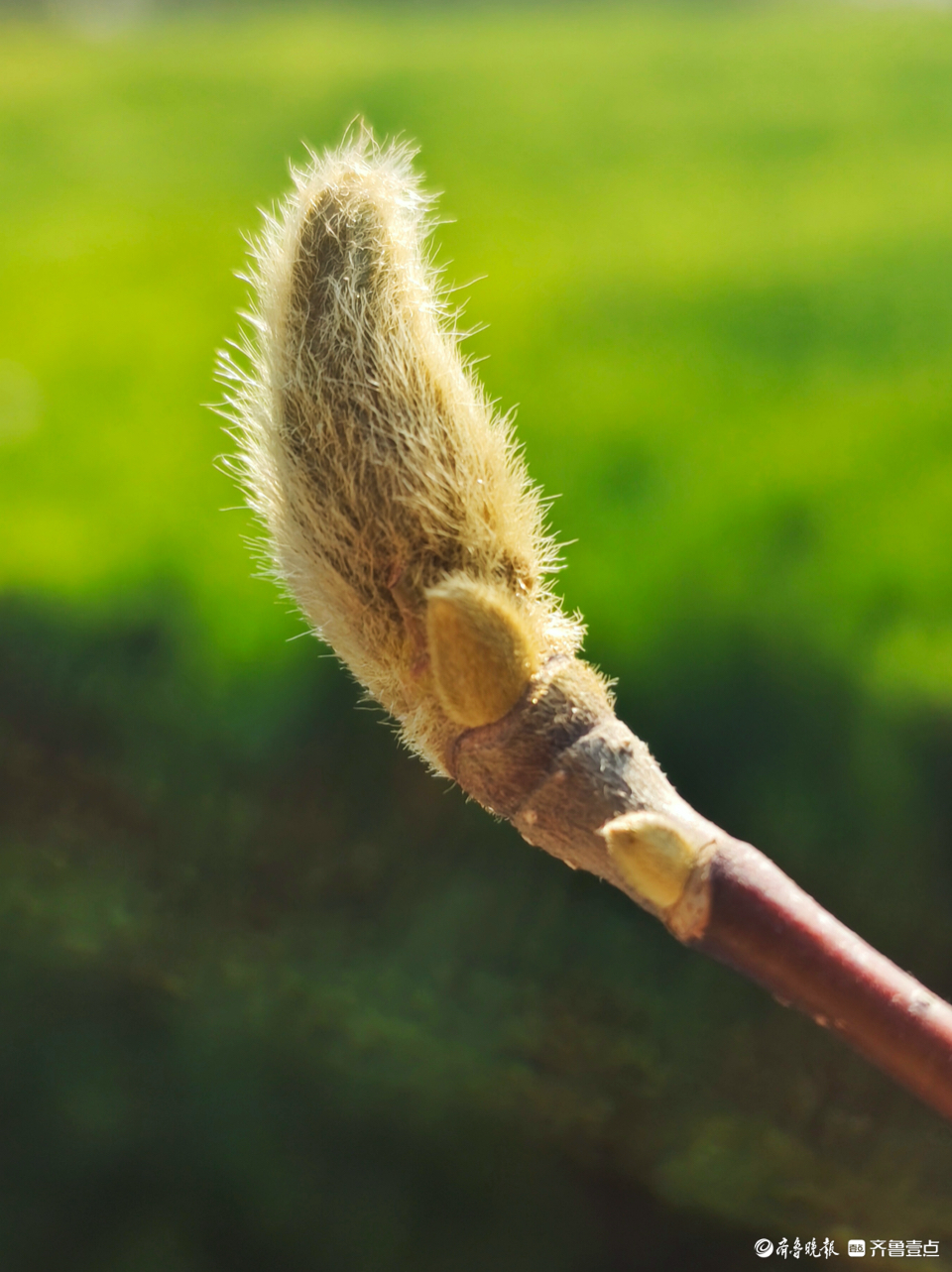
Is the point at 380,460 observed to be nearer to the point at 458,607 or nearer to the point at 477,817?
the point at 458,607

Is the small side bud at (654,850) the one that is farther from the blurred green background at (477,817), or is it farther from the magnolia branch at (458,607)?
the blurred green background at (477,817)

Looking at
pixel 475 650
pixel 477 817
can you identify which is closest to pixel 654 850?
pixel 475 650

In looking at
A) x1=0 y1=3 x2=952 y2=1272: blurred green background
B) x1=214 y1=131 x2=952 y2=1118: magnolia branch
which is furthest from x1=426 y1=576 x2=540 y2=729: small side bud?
x1=0 y1=3 x2=952 y2=1272: blurred green background

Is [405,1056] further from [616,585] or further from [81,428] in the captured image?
[81,428]

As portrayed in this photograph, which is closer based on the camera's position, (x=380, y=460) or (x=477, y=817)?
(x=380, y=460)

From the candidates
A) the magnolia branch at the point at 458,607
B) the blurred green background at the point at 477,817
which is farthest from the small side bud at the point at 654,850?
the blurred green background at the point at 477,817
